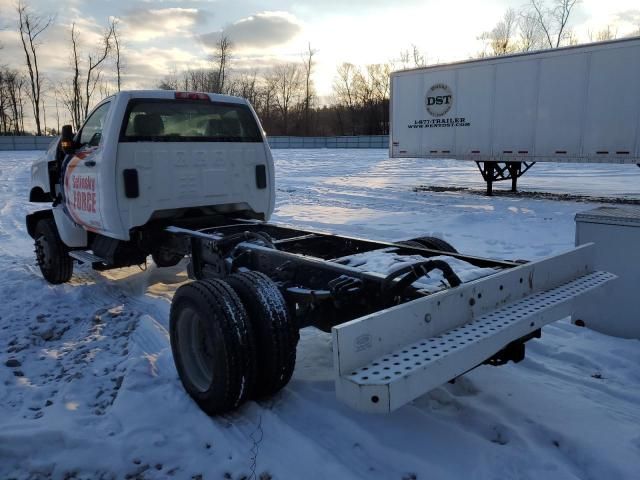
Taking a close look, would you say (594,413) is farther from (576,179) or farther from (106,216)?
(576,179)

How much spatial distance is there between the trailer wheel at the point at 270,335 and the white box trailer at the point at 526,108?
12.0 metres

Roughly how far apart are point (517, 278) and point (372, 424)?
1196mm

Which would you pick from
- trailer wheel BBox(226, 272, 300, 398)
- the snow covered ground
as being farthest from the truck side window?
trailer wheel BBox(226, 272, 300, 398)

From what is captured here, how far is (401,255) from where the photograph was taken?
3.89 meters

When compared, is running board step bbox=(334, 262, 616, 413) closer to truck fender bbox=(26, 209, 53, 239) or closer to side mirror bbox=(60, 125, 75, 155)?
side mirror bbox=(60, 125, 75, 155)

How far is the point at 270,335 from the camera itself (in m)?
3.00

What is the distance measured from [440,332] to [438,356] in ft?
1.05

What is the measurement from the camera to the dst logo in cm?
1498

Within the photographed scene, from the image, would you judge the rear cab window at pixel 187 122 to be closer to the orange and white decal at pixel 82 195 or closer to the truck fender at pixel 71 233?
the orange and white decal at pixel 82 195

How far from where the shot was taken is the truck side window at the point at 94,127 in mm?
5262

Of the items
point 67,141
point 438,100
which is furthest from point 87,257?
point 438,100

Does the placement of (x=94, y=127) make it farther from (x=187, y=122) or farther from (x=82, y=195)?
(x=187, y=122)

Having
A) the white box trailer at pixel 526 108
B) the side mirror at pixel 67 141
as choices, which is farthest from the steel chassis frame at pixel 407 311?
the white box trailer at pixel 526 108

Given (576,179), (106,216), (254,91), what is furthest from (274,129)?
(106,216)
